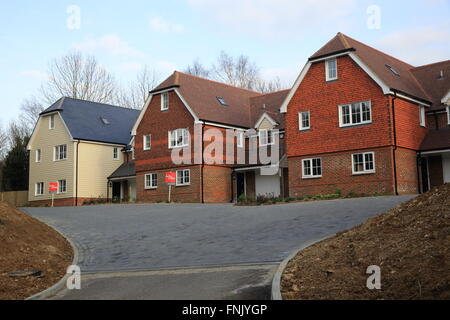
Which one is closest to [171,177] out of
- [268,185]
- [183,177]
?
[183,177]

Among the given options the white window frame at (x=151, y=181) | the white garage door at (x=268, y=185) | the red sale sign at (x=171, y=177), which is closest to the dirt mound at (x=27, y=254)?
the red sale sign at (x=171, y=177)

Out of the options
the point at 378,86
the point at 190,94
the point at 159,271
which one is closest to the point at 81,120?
the point at 190,94

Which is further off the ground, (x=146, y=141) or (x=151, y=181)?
(x=146, y=141)

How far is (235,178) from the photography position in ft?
110

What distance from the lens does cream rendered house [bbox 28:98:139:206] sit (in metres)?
38.9

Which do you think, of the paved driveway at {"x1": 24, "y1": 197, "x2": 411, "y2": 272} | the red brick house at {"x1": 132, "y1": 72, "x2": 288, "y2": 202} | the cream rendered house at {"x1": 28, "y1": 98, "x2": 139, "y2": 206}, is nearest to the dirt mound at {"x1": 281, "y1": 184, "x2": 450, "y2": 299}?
the paved driveway at {"x1": 24, "y1": 197, "x2": 411, "y2": 272}

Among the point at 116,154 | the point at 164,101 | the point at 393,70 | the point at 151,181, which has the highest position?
the point at 393,70

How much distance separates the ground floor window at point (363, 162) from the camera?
2645cm

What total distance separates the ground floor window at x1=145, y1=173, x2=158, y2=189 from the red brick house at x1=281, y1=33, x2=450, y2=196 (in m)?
10.0

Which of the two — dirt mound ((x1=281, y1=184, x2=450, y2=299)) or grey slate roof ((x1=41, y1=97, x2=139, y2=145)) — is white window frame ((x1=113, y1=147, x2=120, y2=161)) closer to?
grey slate roof ((x1=41, y1=97, x2=139, y2=145))

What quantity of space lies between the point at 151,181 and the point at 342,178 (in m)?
13.7

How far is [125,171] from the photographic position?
131 feet

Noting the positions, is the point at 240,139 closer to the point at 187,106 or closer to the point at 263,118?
the point at 263,118

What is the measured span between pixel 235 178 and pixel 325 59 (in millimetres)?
9688
